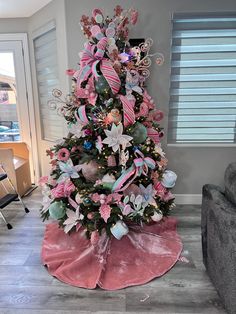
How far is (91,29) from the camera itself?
1.76m

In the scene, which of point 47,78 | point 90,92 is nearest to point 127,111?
point 90,92

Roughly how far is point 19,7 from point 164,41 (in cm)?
178

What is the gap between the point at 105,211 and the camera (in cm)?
170

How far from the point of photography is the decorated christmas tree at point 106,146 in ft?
5.71

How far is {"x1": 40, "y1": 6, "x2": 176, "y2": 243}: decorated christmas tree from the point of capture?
1739 millimetres

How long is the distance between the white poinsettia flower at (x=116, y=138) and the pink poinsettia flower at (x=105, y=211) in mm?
429

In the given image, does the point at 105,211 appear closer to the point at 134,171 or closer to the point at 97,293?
the point at 134,171

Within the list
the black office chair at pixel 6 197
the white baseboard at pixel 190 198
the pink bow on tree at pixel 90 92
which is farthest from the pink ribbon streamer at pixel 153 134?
the black office chair at pixel 6 197

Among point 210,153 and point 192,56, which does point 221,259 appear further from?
point 192,56

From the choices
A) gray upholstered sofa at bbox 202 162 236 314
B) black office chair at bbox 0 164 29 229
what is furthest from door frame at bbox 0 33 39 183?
gray upholstered sofa at bbox 202 162 236 314

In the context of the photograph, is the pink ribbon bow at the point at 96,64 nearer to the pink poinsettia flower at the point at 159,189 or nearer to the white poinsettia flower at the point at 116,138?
the white poinsettia flower at the point at 116,138

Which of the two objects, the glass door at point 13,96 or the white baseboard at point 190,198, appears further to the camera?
the glass door at point 13,96

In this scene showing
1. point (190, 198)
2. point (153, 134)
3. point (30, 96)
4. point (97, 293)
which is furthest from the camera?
point (30, 96)

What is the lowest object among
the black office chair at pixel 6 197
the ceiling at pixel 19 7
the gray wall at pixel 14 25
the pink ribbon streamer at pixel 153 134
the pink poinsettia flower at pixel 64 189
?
the black office chair at pixel 6 197
